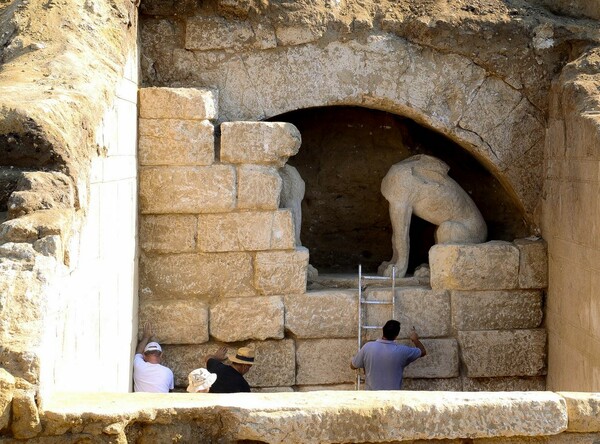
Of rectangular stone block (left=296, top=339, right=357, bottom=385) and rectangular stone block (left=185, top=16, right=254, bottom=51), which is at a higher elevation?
rectangular stone block (left=185, top=16, right=254, bottom=51)

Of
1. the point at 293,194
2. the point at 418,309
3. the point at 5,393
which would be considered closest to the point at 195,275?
the point at 293,194

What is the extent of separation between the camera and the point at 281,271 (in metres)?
7.61

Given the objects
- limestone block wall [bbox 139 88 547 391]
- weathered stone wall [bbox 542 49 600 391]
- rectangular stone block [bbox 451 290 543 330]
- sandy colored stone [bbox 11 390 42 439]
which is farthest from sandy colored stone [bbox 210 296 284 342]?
sandy colored stone [bbox 11 390 42 439]

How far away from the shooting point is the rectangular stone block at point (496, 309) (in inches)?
309

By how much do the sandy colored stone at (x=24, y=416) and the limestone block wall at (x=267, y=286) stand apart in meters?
3.89

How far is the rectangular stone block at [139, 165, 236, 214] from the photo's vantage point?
24.3ft

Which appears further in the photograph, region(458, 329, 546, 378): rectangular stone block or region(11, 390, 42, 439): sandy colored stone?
region(458, 329, 546, 378): rectangular stone block

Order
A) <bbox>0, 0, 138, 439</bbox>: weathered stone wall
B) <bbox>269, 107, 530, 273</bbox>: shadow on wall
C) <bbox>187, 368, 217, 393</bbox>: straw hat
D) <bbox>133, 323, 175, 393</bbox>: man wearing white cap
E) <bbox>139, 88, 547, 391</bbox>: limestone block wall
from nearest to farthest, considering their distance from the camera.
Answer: <bbox>0, 0, 138, 439</bbox>: weathered stone wall → <bbox>187, 368, 217, 393</bbox>: straw hat → <bbox>133, 323, 175, 393</bbox>: man wearing white cap → <bbox>139, 88, 547, 391</bbox>: limestone block wall → <bbox>269, 107, 530, 273</bbox>: shadow on wall

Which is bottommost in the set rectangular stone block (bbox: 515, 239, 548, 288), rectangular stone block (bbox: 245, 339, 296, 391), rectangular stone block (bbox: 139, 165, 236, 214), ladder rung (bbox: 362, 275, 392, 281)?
rectangular stone block (bbox: 245, 339, 296, 391)

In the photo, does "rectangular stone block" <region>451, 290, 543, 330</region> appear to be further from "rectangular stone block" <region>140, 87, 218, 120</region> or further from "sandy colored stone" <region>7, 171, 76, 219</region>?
"sandy colored stone" <region>7, 171, 76, 219</region>

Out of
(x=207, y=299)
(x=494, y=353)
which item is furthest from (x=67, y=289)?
(x=494, y=353)

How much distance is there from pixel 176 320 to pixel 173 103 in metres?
1.66

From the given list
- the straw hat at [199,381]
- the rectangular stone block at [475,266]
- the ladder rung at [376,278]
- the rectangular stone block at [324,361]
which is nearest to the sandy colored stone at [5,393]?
the straw hat at [199,381]

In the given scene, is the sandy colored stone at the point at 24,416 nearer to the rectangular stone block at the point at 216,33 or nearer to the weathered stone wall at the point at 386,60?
the weathered stone wall at the point at 386,60
